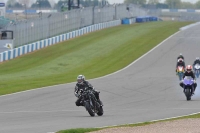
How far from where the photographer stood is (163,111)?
2094cm

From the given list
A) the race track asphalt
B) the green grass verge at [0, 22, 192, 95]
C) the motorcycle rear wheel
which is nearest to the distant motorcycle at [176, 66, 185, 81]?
the race track asphalt

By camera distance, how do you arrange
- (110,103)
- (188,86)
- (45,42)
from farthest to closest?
(45,42)
(188,86)
(110,103)

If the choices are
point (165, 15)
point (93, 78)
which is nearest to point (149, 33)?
point (93, 78)

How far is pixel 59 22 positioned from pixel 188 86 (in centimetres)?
3970

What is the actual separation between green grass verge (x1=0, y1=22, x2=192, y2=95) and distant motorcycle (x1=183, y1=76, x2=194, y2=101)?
8.07 metres

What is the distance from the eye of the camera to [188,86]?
25.8 meters

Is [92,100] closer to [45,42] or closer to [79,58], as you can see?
[79,58]

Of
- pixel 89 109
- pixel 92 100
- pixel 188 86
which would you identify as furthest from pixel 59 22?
pixel 89 109

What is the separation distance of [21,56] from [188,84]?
25.5 m

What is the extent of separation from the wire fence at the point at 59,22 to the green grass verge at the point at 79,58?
2.09 m

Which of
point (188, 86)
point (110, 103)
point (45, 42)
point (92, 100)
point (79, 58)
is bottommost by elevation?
point (79, 58)

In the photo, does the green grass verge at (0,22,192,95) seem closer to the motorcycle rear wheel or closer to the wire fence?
the wire fence

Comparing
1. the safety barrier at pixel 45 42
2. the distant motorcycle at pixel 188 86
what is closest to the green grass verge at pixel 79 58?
→ the safety barrier at pixel 45 42

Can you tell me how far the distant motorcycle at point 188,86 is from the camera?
25.3 meters
